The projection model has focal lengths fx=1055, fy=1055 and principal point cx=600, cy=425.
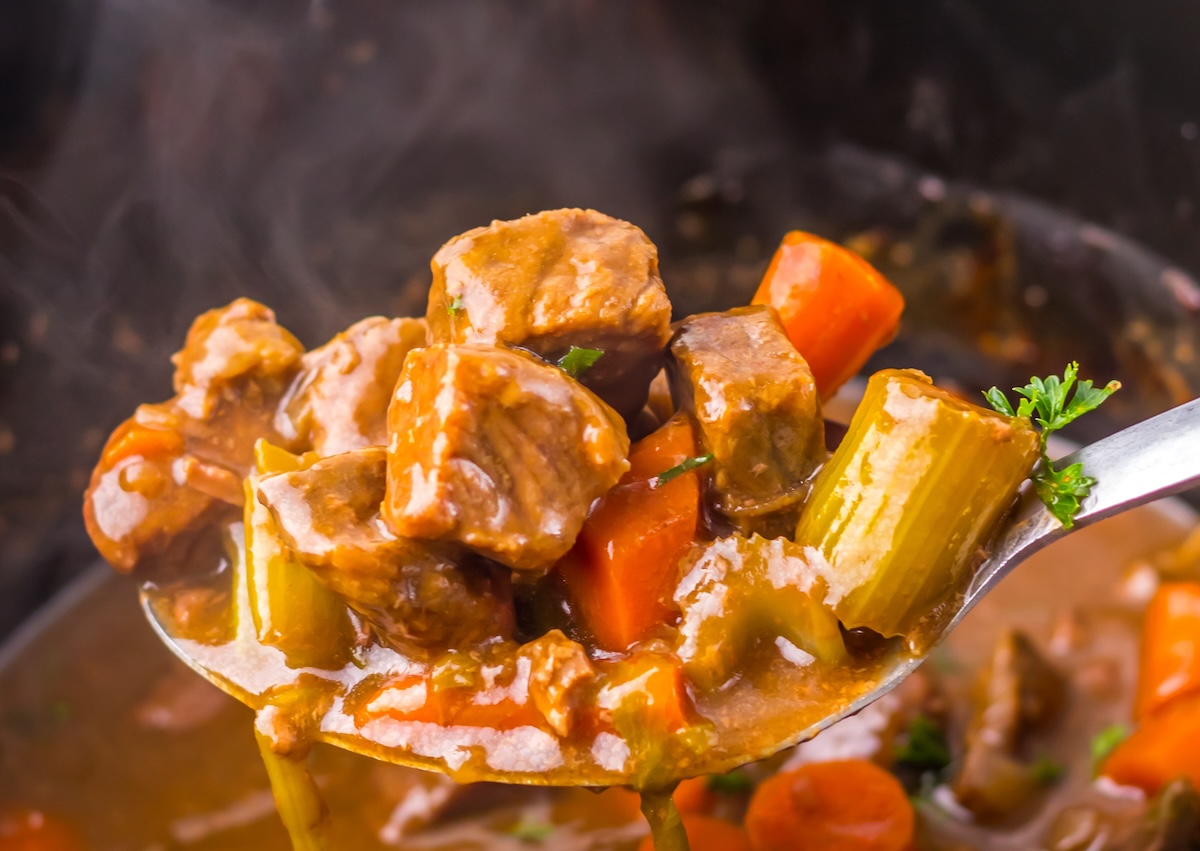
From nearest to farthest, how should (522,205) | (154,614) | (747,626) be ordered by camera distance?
(747,626)
(154,614)
(522,205)

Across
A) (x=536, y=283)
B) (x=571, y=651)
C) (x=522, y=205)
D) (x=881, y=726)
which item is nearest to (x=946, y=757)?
(x=881, y=726)

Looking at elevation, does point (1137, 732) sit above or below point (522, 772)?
below

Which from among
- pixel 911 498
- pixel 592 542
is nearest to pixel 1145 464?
pixel 911 498

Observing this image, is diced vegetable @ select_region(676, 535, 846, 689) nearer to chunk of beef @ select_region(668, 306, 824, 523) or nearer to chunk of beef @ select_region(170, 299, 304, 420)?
chunk of beef @ select_region(668, 306, 824, 523)

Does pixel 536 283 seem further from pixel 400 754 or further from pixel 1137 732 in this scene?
pixel 1137 732

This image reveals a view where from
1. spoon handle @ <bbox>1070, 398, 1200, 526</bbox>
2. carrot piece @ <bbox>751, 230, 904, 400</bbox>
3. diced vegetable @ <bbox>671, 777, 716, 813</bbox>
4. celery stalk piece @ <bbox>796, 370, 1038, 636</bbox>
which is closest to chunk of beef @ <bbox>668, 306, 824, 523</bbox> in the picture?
celery stalk piece @ <bbox>796, 370, 1038, 636</bbox>

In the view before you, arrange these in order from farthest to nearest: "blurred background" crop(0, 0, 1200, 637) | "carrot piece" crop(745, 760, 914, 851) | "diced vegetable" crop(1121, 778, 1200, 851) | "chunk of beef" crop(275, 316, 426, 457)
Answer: "blurred background" crop(0, 0, 1200, 637) → "carrot piece" crop(745, 760, 914, 851) → "diced vegetable" crop(1121, 778, 1200, 851) → "chunk of beef" crop(275, 316, 426, 457)
